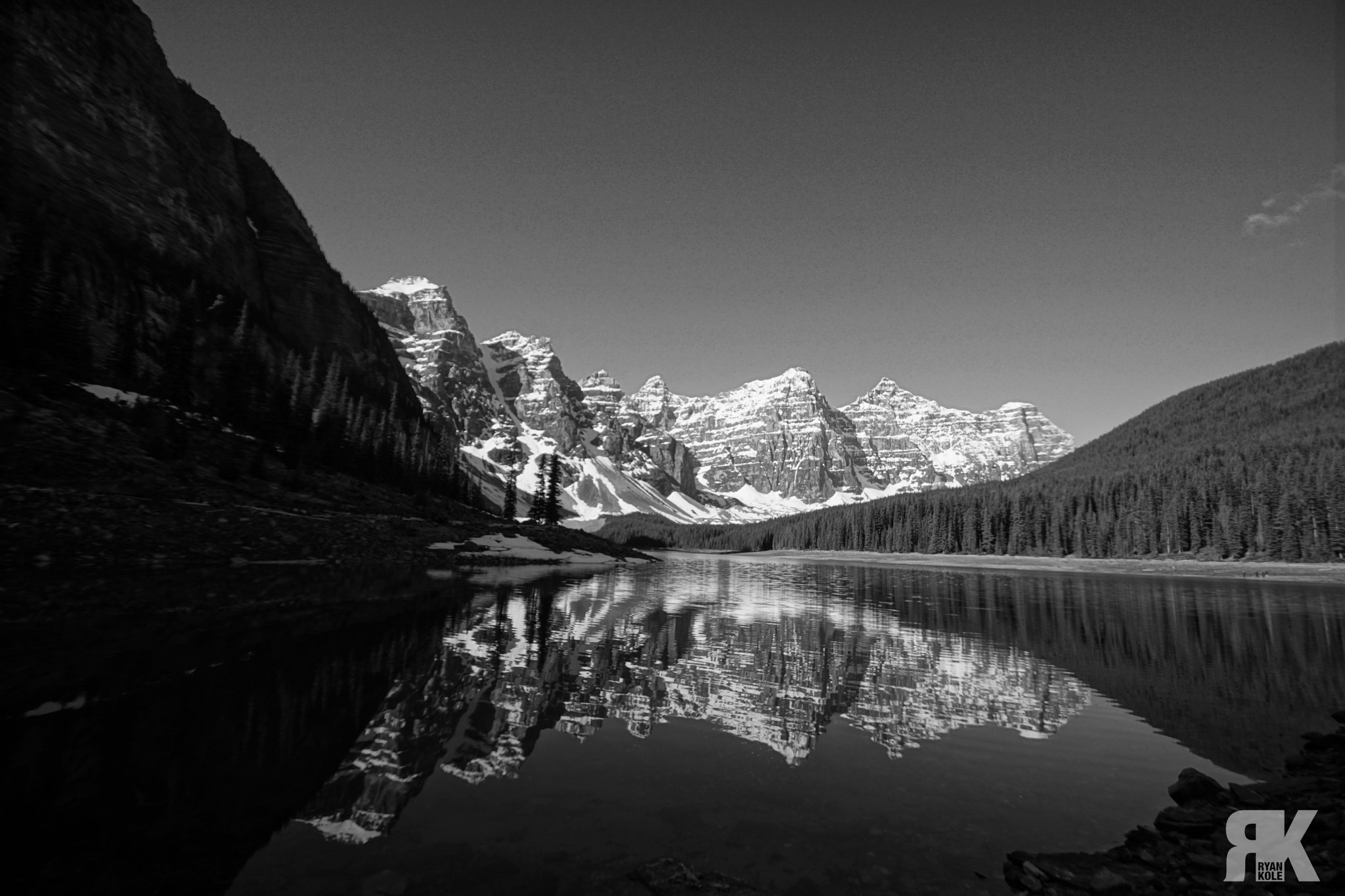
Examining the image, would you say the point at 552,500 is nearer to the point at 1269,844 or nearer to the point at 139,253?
the point at 139,253

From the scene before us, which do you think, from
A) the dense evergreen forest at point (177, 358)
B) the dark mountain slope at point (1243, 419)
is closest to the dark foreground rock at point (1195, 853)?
the dense evergreen forest at point (177, 358)

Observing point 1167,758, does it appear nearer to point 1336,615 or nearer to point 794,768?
point 794,768

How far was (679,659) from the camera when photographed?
21.9m

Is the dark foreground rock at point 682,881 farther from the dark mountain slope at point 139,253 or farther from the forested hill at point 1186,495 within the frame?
the forested hill at point 1186,495

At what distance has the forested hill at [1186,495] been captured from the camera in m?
93.1

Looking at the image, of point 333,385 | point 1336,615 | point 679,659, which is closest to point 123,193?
point 333,385

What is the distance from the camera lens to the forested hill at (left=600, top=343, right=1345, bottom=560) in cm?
9306

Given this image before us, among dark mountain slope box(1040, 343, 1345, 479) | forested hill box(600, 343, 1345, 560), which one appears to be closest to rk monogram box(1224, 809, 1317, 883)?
forested hill box(600, 343, 1345, 560)

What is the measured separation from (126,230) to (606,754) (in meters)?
94.9

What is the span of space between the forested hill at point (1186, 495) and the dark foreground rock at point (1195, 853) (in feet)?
379

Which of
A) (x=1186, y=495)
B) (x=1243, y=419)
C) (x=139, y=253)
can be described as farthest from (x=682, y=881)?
(x=1243, y=419)

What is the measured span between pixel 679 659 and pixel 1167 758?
14.0 meters

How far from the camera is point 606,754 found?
12000 mm

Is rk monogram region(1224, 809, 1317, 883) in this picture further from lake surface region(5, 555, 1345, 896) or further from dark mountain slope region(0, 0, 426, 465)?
dark mountain slope region(0, 0, 426, 465)
